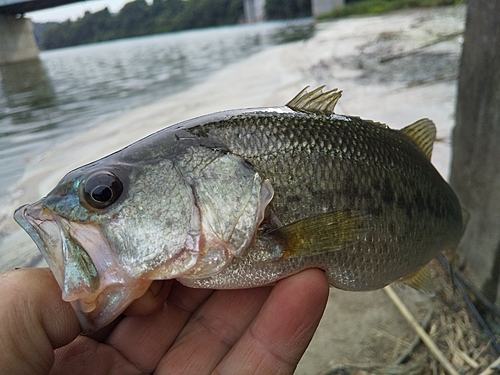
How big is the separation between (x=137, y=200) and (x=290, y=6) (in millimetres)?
75385

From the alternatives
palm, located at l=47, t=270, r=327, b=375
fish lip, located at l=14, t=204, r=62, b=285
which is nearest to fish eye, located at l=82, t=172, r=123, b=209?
fish lip, located at l=14, t=204, r=62, b=285

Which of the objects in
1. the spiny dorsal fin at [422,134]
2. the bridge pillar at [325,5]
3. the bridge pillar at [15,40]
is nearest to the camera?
the spiny dorsal fin at [422,134]

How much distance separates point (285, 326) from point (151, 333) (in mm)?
620

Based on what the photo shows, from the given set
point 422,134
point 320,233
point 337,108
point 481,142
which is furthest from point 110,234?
point 337,108

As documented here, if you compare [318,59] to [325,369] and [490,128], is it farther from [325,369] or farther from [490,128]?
[325,369]

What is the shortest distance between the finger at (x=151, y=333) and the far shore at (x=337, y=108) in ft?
4.39

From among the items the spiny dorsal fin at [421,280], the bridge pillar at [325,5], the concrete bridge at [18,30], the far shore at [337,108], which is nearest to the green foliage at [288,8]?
the bridge pillar at [325,5]

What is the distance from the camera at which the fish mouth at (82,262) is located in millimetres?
1173

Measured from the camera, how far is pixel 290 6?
68688 mm

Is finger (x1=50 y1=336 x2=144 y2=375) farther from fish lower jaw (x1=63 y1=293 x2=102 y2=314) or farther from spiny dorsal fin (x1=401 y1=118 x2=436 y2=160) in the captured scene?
spiny dorsal fin (x1=401 y1=118 x2=436 y2=160)

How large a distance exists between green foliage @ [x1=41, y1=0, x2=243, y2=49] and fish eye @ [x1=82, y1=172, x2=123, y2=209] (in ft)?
256

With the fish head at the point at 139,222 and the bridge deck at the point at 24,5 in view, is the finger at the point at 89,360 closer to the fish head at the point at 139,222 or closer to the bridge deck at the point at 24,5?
the fish head at the point at 139,222

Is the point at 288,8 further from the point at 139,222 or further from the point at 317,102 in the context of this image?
the point at 139,222

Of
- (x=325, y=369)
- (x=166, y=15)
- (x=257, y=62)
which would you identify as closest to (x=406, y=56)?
(x=257, y=62)
